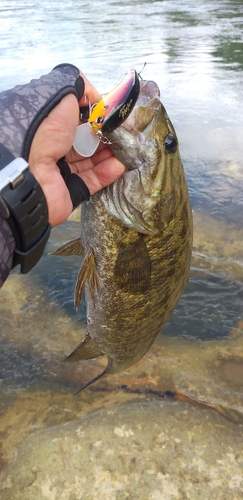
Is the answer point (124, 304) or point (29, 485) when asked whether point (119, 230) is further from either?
point (29, 485)

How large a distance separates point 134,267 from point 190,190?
10.7ft

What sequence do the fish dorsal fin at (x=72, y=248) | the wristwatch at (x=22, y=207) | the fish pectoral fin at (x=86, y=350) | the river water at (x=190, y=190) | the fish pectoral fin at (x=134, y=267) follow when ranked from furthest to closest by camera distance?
the river water at (x=190, y=190)
the fish pectoral fin at (x=86, y=350)
the fish dorsal fin at (x=72, y=248)
the fish pectoral fin at (x=134, y=267)
the wristwatch at (x=22, y=207)

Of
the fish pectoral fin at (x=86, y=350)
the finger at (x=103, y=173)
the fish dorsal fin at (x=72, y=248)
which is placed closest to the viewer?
the finger at (x=103, y=173)

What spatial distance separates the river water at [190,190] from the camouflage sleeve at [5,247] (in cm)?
150

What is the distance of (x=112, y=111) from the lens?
1709mm

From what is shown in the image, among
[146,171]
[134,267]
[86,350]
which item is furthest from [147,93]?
[86,350]

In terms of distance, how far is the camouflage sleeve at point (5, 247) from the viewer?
163 cm

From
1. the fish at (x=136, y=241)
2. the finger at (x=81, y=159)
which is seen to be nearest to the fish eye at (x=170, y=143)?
the fish at (x=136, y=241)

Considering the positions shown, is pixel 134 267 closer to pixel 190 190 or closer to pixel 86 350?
pixel 86 350

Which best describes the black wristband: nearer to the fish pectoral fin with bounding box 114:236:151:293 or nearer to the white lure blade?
the white lure blade

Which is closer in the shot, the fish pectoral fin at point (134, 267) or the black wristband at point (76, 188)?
the black wristband at point (76, 188)

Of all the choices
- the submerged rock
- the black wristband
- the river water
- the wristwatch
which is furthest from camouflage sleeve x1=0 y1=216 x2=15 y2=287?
the river water

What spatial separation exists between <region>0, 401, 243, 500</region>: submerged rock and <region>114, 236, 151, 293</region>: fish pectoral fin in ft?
3.15

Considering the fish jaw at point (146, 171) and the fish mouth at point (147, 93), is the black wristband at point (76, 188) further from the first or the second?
the fish mouth at point (147, 93)
